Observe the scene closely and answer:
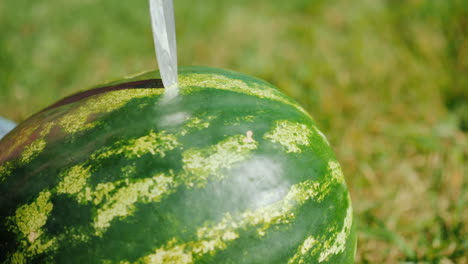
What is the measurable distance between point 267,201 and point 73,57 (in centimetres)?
301

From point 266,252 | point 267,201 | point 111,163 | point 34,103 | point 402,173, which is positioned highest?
point 111,163

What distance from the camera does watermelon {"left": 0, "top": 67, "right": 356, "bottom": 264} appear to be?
4.66ft

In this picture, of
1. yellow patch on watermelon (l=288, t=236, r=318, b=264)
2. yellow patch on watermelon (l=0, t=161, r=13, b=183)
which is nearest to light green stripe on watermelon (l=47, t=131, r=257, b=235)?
yellow patch on watermelon (l=0, t=161, r=13, b=183)

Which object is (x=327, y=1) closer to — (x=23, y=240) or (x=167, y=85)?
(x=167, y=85)

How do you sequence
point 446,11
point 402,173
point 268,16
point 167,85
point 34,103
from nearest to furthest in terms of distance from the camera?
point 167,85
point 402,173
point 34,103
point 446,11
point 268,16

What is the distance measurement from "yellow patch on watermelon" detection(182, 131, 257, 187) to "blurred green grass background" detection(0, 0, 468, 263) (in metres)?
1.26

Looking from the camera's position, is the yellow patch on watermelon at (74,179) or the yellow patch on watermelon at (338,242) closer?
the yellow patch on watermelon at (74,179)

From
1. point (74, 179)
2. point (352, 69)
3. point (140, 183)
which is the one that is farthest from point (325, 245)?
point (352, 69)

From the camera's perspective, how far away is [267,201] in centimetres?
150

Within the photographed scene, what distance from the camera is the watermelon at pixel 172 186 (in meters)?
1.42

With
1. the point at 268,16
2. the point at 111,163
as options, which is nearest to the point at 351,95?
the point at 268,16

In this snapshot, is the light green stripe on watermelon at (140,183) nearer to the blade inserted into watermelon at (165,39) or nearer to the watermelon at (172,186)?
the watermelon at (172,186)

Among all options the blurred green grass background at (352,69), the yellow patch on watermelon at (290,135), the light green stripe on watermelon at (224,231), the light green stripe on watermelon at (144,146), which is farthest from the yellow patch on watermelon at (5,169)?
the blurred green grass background at (352,69)

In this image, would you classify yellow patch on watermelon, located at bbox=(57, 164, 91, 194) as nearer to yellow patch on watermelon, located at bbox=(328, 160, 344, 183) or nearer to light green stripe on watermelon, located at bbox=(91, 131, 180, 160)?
light green stripe on watermelon, located at bbox=(91, 131, 180, 160)
